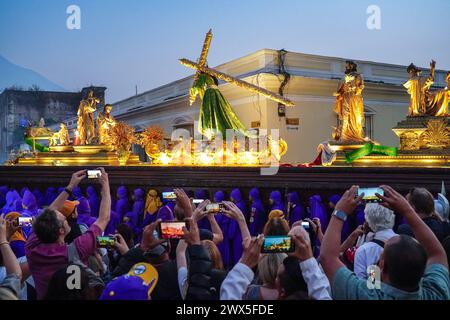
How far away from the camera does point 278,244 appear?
264 cm

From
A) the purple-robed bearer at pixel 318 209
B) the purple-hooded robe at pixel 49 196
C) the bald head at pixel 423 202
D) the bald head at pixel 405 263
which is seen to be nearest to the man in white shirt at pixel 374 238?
the bald head at pixel 423 202

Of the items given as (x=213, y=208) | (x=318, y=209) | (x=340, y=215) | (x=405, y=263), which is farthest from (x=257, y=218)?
(x=405, y=263)

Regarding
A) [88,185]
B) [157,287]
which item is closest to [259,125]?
[88,185]

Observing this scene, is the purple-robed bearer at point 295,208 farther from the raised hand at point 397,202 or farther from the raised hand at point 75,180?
the raised hand at point 397,202

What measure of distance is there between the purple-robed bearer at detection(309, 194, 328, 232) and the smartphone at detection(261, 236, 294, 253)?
16.6 ft

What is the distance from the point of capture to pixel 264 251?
8.77ft

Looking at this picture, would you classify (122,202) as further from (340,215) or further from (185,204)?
(340,215)

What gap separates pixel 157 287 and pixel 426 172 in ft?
17.3

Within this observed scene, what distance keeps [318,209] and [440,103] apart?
2.77 m

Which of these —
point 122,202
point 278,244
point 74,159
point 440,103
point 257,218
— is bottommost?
point 257,218

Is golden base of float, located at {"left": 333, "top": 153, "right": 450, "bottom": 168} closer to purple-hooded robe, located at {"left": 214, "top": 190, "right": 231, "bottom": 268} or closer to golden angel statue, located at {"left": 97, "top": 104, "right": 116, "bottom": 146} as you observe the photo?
purple-hooded robe, located at {"left": 214, "top": 190, "right": 231, "bottom": 268}

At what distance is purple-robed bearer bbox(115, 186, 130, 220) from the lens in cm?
975

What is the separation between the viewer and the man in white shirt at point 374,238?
3738 mm
